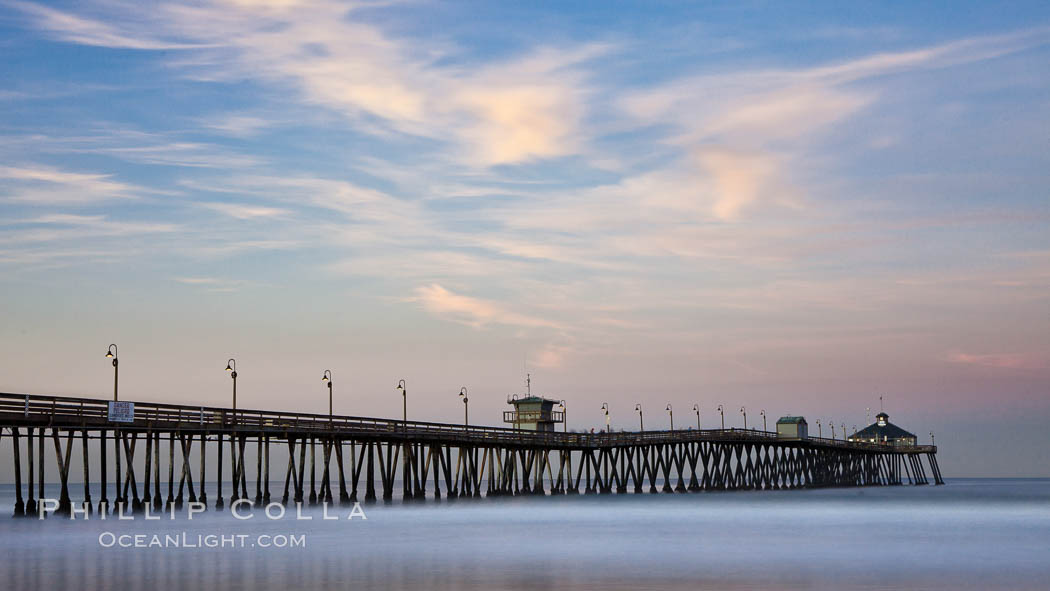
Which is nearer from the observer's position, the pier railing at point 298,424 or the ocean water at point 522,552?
the ocean water at point 522,552

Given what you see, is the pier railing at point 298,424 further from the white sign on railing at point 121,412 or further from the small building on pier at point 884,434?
the small building on pier at point 884,434

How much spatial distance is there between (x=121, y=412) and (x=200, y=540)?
8.62 m

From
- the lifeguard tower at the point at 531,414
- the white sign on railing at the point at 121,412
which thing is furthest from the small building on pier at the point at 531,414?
the white sign on railing at the point at 121,412

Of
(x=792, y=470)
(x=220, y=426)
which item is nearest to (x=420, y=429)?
(x=220, y=426)

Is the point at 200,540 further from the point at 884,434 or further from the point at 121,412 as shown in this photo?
the point at 884,434

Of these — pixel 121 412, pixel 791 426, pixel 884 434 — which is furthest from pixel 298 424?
pixel 884 434

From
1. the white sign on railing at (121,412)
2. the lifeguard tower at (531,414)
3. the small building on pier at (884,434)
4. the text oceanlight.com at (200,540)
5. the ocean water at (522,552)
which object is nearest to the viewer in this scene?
the ocean water at (522,552)

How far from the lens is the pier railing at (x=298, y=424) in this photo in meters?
42.7

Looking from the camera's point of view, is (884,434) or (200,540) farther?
(884,434)

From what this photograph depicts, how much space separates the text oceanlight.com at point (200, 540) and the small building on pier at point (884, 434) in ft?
391

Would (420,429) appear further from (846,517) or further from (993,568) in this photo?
(993,568)

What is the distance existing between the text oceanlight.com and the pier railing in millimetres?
4770

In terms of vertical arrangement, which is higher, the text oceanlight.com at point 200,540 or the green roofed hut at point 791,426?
the green roofed hut at point 791,426

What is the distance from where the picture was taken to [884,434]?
6053 inches
